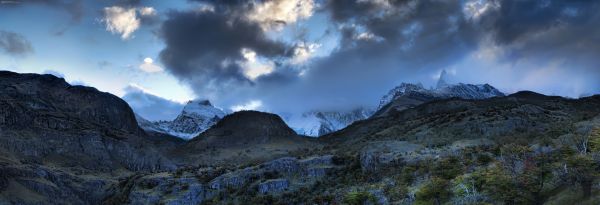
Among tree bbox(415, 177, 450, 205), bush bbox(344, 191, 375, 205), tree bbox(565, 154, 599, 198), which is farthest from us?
bush bbox(344, 191, 375, 205)

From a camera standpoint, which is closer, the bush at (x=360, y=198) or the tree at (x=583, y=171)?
the tree at (x=583, y=171)

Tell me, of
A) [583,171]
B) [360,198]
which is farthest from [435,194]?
[583,171]

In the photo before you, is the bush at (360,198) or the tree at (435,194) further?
the bush at (360,198)

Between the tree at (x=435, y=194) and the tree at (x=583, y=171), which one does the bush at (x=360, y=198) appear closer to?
the tree at (x=435, y=194)

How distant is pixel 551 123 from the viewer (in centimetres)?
19638

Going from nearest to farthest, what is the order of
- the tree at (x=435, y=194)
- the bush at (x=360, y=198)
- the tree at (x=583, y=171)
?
the tree at (x=583, y=171) < the tree at (x=435, y=194) < the bush at (x=360, y=198)

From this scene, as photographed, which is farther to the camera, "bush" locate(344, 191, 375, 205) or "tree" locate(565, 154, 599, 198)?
"bush" locate(344, 191, 375, 205)

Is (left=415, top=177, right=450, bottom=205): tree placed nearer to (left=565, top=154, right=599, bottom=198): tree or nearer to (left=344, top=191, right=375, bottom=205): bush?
(left=344, top=191, right=375, bottom=205): bush

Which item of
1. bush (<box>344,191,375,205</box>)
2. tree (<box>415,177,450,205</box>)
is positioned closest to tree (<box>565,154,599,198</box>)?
tree (<box>415,177,450,205</box>)

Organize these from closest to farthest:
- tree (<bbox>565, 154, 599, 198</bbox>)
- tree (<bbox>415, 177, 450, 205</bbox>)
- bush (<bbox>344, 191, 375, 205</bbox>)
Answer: tree (<bbox>565, 154, 599, 198</bbox>)
tree (<bbox>415, 177, 450, 205</bbox>)
bush (<bbox>344, 191, 375, 205</bbox>)

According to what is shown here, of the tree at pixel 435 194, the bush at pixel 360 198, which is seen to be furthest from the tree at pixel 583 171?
the bush at pixel 360 198

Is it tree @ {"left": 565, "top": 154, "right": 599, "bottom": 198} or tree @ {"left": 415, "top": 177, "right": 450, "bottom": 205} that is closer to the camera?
tree @ {"left": 565, "top": 154, "right": 599, "bottom": 198}

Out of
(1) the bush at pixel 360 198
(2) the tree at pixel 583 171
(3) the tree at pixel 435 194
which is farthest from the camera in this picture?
(1) the bush at pixel 360 198

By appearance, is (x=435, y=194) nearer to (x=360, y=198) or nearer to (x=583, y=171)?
(x=360, y=198)
